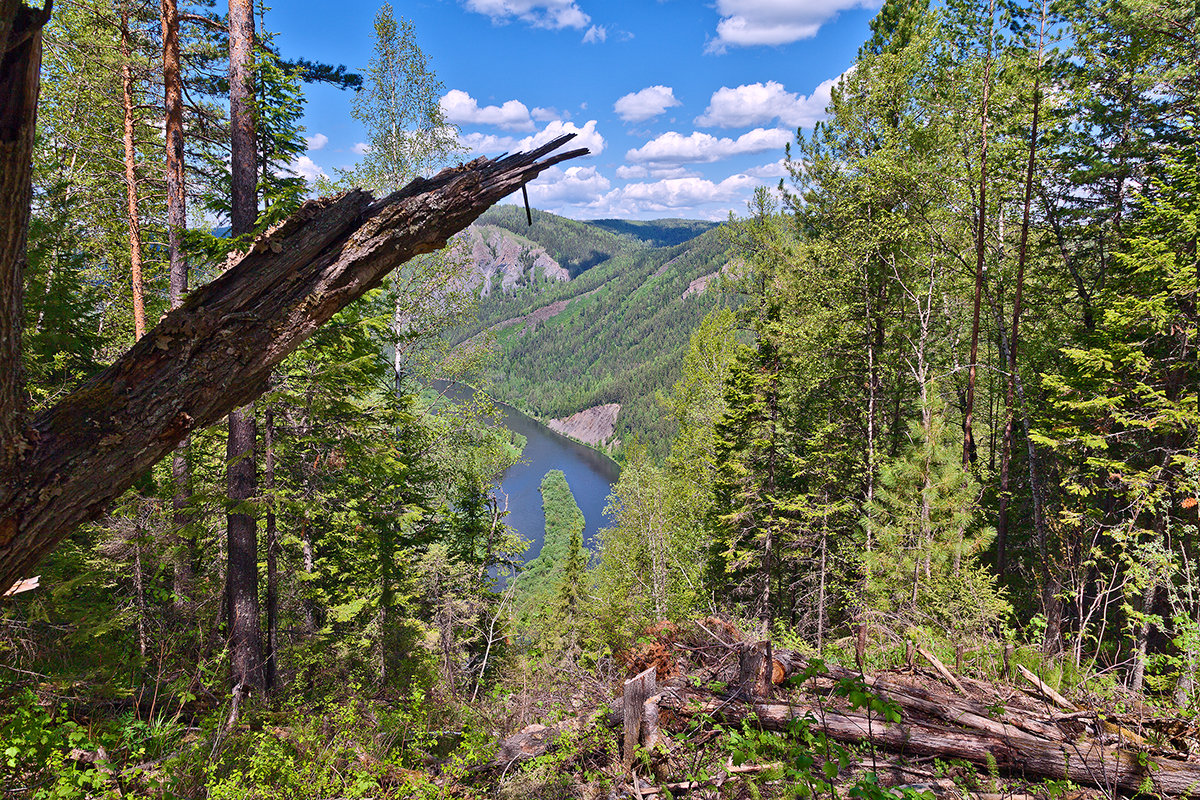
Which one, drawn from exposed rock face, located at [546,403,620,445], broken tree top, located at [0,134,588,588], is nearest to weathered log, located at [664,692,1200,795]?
broken tree top, located at [0,134,588,588]

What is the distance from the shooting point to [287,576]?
9.74 metres

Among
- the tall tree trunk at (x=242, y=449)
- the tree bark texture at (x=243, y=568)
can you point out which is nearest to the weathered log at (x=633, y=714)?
the tall tree trunk at (x=242, y=449)

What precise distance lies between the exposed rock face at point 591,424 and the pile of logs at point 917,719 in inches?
4123

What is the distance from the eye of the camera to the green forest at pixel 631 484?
7.79 feet

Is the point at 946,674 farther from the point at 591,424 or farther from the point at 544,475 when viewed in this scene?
the point at 591,424

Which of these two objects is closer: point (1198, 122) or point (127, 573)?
point (127, 573)

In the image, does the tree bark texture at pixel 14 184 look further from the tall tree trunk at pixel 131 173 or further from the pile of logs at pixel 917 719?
the tall tree trunk at pixel 131 173

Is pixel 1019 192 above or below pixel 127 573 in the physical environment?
above

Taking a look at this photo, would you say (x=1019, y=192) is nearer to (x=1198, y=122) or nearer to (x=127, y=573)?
(x=1198, y=122)

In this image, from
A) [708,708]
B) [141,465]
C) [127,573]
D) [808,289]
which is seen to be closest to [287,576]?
[127,573]

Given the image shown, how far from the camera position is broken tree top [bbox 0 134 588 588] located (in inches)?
67.1

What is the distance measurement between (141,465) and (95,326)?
1079 centimetres

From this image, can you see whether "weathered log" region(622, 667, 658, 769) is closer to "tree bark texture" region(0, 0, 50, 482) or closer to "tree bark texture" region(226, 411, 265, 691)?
"tree bark texture" region(0, 0, 50, 482)

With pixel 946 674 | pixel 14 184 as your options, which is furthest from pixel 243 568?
pixel 946 674
